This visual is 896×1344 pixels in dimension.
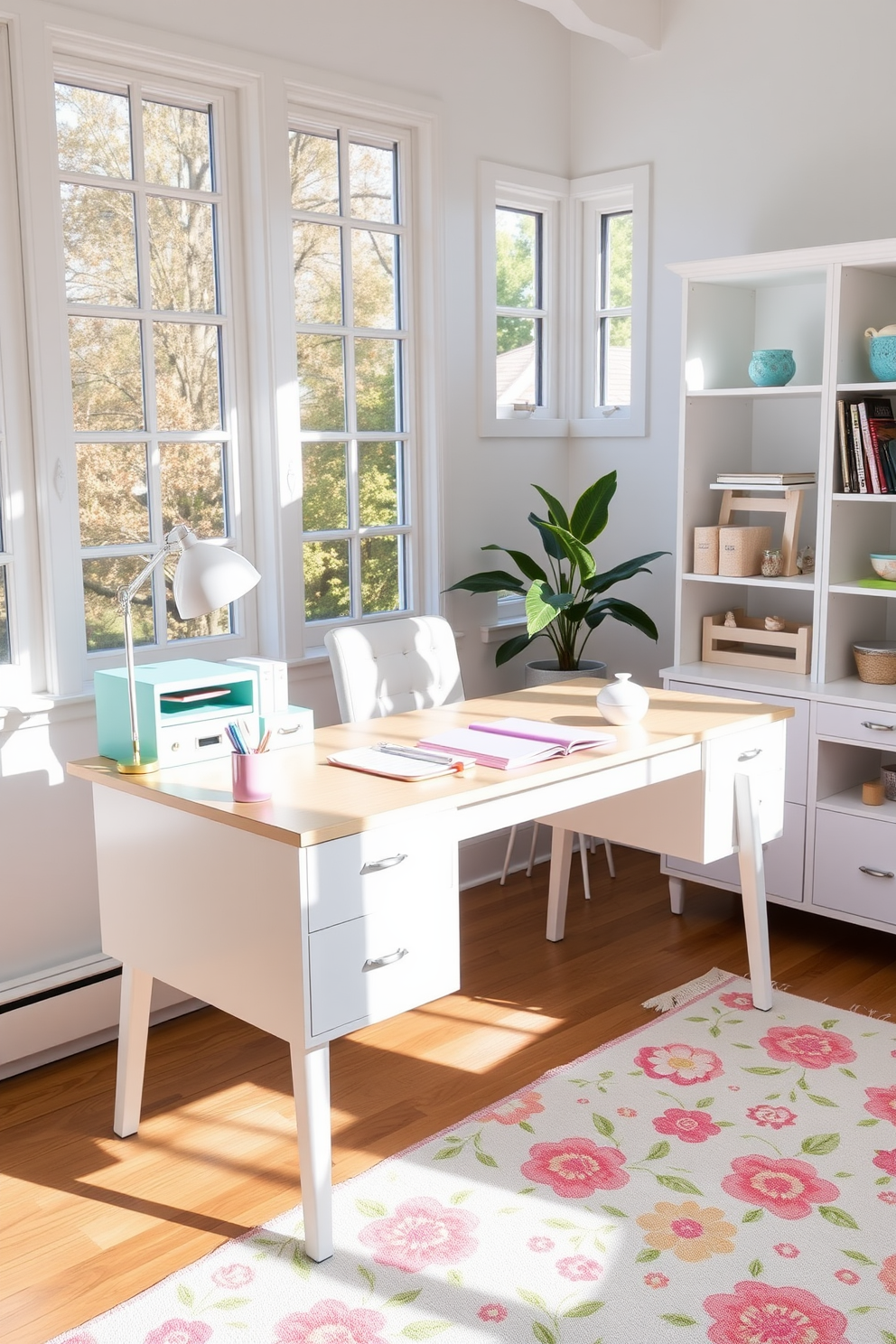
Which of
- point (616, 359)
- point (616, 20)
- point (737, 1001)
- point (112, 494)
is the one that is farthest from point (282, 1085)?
point (616, 20)

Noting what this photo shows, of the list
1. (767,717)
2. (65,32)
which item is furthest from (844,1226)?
(65,32)

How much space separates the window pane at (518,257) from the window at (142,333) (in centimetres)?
114

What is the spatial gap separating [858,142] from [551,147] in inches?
41.6

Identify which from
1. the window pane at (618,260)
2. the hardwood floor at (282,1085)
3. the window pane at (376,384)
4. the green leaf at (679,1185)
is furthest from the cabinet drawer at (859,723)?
the window pane at (618,260)

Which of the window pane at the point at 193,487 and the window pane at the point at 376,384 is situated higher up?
the window pane at the point at 376,384

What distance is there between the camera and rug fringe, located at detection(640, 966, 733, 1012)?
325cm

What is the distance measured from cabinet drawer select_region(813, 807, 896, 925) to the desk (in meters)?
0.79

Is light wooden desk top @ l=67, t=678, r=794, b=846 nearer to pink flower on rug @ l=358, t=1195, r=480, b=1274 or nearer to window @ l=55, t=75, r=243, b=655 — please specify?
pink flower on rug @ l=358, t=1195, r=480, b=1274

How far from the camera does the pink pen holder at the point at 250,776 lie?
2.24 meters

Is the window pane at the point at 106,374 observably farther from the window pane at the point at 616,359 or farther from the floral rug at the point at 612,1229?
the floral rug at the point at 612,1229

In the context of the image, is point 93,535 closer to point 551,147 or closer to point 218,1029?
point 218,1029

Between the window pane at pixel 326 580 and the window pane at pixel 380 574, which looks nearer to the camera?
the window pane at pixel 326 580

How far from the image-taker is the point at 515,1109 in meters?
2.74

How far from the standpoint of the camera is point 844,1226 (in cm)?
231
